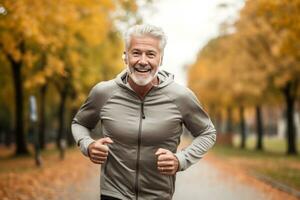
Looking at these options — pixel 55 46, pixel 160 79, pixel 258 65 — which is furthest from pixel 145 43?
pixel 258 65

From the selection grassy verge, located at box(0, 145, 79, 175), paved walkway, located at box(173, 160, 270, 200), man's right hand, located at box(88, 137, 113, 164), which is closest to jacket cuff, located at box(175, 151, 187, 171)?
man's right hand, located at box(88, 137, 113, 164)

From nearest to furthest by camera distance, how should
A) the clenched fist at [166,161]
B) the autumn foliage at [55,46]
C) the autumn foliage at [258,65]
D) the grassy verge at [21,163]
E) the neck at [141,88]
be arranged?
the clenched fist at [166,161], the neck at [141,88], the autumn foliage at [55,46], the grassy verge at [21,163], the autumn foliage at [258,65]

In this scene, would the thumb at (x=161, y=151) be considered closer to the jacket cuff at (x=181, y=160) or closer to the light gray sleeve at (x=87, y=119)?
the jacket cuff at (x=181, y=160)

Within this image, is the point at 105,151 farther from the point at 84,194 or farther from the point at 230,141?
the point at 230,141

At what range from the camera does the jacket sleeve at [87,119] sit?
372 centimetres

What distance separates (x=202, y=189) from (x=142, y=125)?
1094 centimetres

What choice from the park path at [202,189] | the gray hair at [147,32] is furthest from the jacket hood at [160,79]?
the park path at [202,189]

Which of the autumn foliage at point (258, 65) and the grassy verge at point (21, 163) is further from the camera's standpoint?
the autumn foliage at point (258, 65)

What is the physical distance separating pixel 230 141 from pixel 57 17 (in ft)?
111

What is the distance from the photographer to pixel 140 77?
355 centimetres

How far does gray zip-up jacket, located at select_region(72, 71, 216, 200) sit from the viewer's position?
140 inches

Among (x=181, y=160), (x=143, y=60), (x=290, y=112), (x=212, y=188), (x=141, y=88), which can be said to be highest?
(x=143, y=60)

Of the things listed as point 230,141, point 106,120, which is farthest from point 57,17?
point 230,141

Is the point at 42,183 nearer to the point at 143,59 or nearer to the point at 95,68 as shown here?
the point at 143,59
